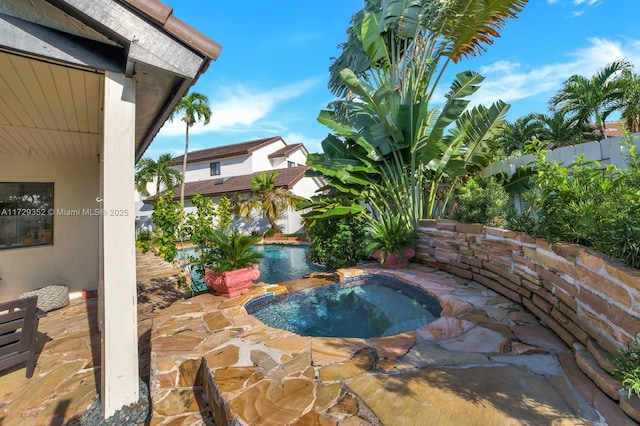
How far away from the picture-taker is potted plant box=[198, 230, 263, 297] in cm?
506

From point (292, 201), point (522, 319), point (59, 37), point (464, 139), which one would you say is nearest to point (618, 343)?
point (522, 319)

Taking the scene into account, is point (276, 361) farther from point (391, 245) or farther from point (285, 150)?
point (285, 150)


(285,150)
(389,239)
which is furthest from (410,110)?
(285,150)

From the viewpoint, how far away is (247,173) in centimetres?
2497

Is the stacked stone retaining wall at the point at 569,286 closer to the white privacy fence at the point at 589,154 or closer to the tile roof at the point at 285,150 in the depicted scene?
the white privacy fence at the point at 589,154

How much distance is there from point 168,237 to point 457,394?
5.24m

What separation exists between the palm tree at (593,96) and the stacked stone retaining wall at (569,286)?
12.8 meters

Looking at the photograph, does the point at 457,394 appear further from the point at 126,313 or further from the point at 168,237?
the point at 168,237

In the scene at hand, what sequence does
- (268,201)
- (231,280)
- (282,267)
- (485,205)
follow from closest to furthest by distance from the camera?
(231,280) → (485,205) → (282,267) → (268,201)

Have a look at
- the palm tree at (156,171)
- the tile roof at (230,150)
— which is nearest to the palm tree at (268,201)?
the palm tree at (156,171)

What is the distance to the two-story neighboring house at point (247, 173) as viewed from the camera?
803 inches

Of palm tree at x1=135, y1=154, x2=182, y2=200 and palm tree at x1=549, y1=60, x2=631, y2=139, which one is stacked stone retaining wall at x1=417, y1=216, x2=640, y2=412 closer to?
palm tree at x1=549, y1=60, x2=631, y2=139

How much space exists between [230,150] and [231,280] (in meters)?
25.2

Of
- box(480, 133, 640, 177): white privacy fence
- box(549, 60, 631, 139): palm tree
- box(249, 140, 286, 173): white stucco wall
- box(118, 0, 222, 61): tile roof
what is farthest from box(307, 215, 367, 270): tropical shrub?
box(249, 140, 286, 173): white stucco wall
